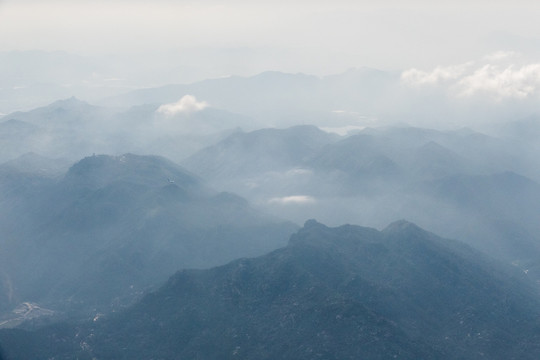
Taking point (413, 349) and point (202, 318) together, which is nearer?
point (413, 349)

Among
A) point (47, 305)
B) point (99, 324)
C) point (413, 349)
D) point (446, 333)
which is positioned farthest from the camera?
point (47, 305)

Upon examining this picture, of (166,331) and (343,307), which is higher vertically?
(343,307)

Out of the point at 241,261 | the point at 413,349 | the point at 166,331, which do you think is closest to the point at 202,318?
the point at 166,331

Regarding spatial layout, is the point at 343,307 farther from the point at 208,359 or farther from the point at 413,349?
the point at 208,359

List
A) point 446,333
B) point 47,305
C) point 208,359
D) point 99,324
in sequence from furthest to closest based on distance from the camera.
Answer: point 47,305 → point 99,324 → point 446,333 → point 208,359

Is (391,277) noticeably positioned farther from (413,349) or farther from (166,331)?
(166,331)

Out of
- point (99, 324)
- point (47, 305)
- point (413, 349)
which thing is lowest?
point (47, 305)
